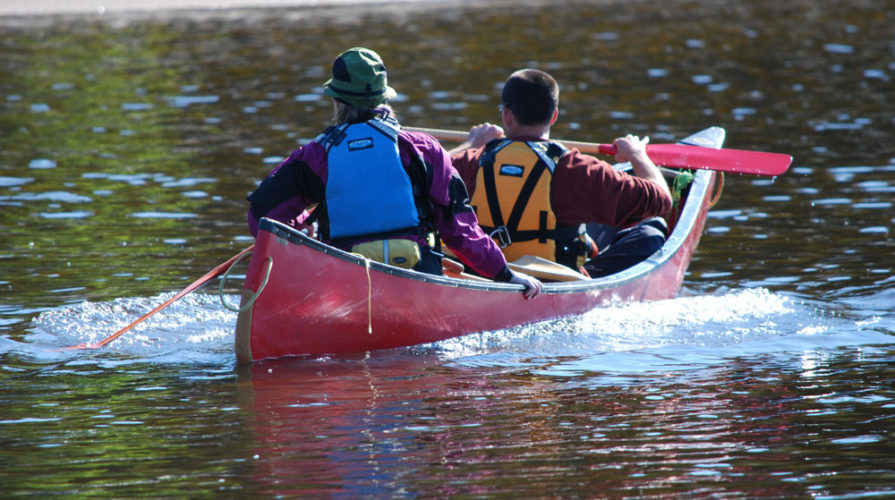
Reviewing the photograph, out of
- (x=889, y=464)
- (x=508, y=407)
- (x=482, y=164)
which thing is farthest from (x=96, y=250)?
(x=889, y=464)

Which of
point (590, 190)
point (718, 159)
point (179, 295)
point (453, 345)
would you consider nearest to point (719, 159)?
point (718, 159)

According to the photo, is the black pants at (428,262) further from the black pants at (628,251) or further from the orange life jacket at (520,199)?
the black pants at (628,251)

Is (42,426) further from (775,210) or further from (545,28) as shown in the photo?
(545,28)

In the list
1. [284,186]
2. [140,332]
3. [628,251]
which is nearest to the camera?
[284,186]

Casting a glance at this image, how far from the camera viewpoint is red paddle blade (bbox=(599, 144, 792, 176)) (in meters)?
8.34

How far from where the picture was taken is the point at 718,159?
8.48 metres

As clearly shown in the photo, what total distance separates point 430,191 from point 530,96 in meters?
0.92

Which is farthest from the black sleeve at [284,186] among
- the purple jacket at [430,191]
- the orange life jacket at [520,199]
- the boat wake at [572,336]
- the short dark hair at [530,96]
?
the short dark hair at [530,96]

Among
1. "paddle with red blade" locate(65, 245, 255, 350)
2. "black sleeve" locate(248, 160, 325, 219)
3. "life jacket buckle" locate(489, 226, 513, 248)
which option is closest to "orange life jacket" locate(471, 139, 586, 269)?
"life jacket buckle" locate(489, 226, 513, 248)

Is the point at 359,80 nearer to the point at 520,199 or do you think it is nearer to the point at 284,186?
the point at 284,186

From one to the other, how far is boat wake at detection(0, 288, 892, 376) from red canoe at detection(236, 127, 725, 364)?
0.32ft

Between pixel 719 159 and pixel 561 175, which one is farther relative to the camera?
pixel 719 159

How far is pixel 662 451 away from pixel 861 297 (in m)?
3.38

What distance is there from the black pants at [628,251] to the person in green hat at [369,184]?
1636mm
